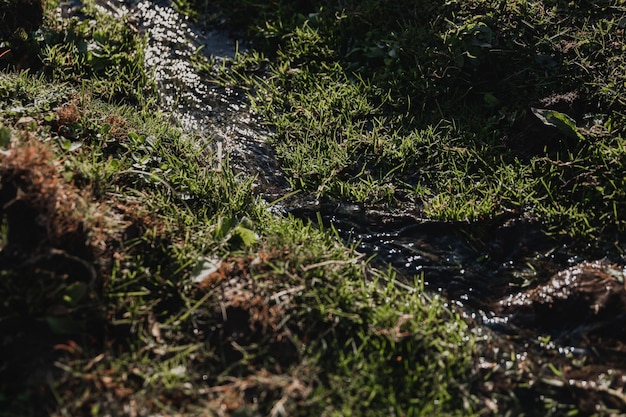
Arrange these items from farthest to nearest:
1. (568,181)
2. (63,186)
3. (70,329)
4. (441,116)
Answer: (441,116)
(568,181)
(63,186)
(70,329)

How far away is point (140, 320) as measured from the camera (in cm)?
272

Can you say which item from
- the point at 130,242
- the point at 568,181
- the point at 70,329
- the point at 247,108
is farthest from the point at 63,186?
the point at 568,181

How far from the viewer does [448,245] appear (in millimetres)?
3309

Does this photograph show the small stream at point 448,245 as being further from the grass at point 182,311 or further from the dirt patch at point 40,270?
the dirt patch at point 40,270

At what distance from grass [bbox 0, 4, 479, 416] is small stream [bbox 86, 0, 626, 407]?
0.15m

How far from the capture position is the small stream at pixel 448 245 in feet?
9.10

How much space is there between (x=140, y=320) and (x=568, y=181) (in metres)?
2.20

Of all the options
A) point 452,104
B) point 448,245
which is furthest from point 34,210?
point 452,104

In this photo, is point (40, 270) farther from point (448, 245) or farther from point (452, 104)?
point (452, 104)

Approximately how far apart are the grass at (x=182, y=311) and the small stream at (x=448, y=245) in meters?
0.15

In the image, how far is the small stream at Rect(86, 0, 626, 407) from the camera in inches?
109

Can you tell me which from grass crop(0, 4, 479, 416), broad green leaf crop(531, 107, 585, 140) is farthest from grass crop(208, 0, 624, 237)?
grass crop(0, 4, 479, 416)

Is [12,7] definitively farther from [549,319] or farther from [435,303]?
[549,319]

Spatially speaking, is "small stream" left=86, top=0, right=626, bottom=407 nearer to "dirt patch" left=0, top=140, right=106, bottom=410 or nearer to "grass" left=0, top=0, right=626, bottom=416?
"grass" left=0, top=0, right=626, bottom=416
